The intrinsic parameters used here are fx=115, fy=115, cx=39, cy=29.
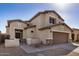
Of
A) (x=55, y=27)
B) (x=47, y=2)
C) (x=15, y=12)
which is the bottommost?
(x=55, y=27)

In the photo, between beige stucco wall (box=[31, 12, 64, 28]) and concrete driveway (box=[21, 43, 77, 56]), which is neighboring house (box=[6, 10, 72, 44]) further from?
concrete driveway (box=[21, 43, 77, 56])

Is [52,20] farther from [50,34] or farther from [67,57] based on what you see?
[67,57]

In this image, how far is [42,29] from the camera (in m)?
9.70

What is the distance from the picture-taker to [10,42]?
7.20 meters

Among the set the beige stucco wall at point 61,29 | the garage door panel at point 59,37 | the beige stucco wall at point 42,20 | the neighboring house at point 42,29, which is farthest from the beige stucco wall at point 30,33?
the garage door panel at point 59,37

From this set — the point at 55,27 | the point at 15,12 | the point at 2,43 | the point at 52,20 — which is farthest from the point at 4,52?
the point at 52,20

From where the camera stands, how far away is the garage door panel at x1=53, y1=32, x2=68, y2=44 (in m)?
9.18

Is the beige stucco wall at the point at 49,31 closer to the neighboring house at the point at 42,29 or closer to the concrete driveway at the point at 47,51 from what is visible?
the neighboring house at the point at 42,29

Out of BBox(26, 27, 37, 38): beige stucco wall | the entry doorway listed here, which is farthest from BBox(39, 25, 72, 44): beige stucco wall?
the entry doorway

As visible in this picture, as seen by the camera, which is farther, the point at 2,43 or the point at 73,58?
the point at 2,43

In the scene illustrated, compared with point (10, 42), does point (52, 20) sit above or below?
above

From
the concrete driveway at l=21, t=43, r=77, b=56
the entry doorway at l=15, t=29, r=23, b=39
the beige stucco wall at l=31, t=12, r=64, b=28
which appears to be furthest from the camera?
the beige stucco wall at l=31, t=12, r=64, b=28

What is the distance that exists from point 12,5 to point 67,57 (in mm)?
4071

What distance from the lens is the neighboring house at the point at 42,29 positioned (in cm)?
796
